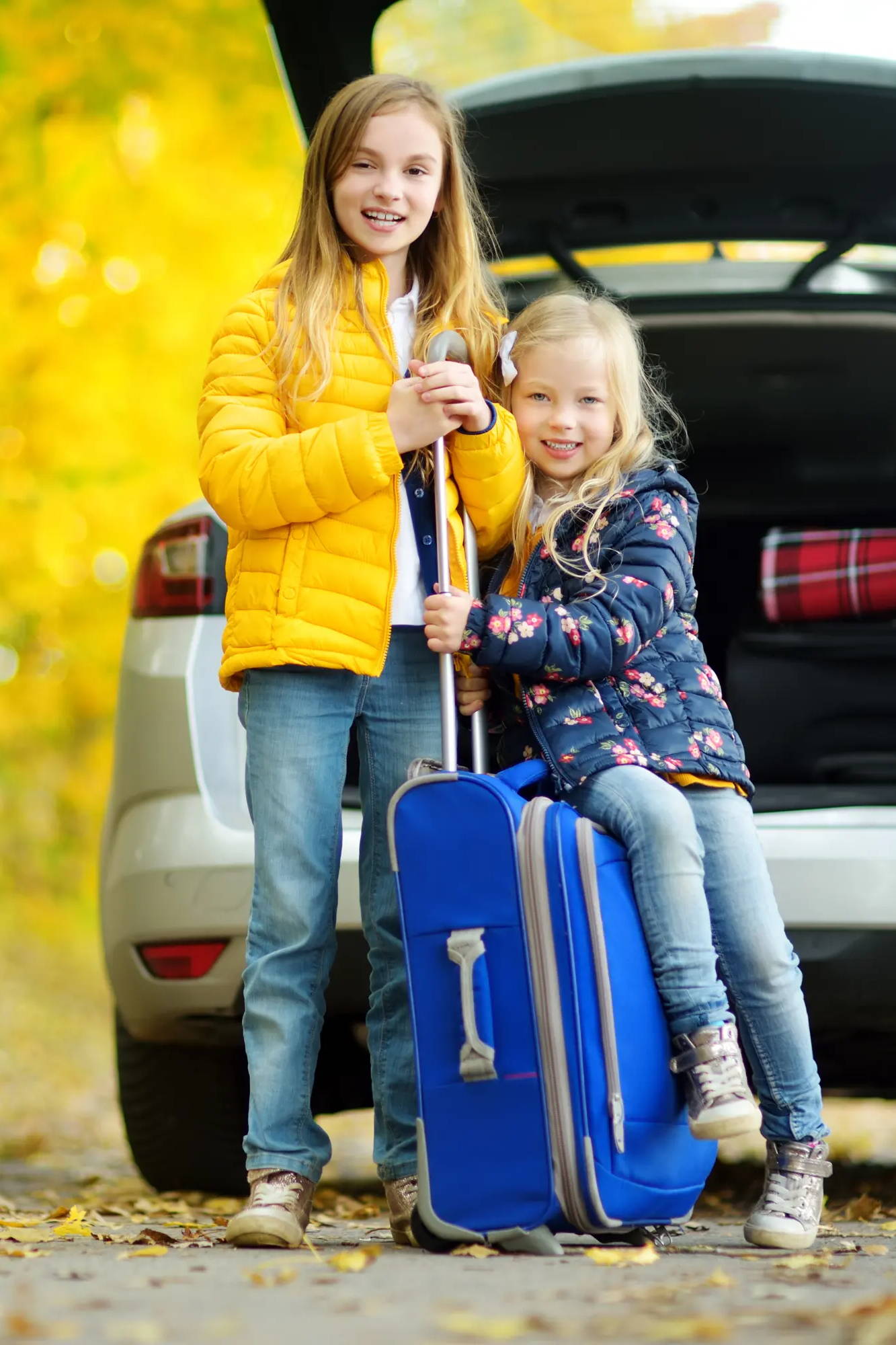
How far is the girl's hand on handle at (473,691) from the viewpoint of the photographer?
Answer: 2371mm

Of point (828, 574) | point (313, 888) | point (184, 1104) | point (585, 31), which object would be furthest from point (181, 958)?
point (585, 31)

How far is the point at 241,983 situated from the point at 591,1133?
74cm

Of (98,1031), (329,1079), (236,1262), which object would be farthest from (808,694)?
(98,1031)

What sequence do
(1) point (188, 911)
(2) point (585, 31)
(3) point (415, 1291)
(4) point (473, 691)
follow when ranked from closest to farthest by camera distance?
(3) point (415, 1291)
(4) point (473, 691)
(1) point (188, 911)
(2) point (585, 31)

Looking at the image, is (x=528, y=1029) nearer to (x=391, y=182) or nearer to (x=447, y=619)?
(x=447, y=619)

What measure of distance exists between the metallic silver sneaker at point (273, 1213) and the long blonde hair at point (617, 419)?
0.89 meters

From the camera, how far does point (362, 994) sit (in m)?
2.55

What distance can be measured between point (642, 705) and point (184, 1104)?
1.26 m

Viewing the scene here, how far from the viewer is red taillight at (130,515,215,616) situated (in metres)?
2.71

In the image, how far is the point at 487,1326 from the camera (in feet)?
5.08

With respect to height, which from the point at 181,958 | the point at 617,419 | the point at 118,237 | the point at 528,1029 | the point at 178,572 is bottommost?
the point at 528,1029

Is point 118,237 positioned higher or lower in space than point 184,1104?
higher

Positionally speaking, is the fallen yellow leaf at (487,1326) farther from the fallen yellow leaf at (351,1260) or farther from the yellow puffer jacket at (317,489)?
the yellow puffer jacket at (317,489)

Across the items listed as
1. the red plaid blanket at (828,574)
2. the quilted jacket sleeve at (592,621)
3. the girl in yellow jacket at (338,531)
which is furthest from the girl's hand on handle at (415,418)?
the red plaid blanket at (828,574)
